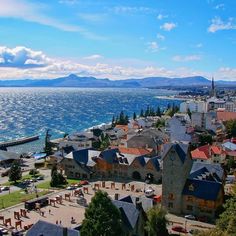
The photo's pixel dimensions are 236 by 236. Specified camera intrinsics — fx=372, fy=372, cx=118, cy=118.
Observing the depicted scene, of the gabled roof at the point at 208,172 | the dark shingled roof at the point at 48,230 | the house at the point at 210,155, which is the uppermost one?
the dark shingled roof at the point at 48,230

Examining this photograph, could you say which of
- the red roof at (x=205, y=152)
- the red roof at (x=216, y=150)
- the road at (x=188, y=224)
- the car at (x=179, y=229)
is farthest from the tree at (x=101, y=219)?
the red roof at (x=216, y=150)

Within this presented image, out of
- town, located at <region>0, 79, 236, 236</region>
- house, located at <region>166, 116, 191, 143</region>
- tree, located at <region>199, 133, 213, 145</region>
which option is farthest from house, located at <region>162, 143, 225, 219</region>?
tree, located at <region>199, 133, 213, 145</region>

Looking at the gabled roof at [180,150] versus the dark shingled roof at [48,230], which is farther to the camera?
the gabled roof at [180,150]

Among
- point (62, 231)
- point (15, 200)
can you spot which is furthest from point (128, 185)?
point (62, 231)

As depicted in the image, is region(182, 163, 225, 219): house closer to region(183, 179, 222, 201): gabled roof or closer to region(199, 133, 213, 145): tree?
region(183, 179, 222, 201): gabled roof

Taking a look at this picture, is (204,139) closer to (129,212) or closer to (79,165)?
(79,165)

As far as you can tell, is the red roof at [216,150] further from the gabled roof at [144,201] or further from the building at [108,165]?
the gabled roof at [144,201]

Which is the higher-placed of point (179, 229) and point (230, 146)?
point (230, 146)

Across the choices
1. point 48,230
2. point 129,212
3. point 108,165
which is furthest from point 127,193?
point 48,230
